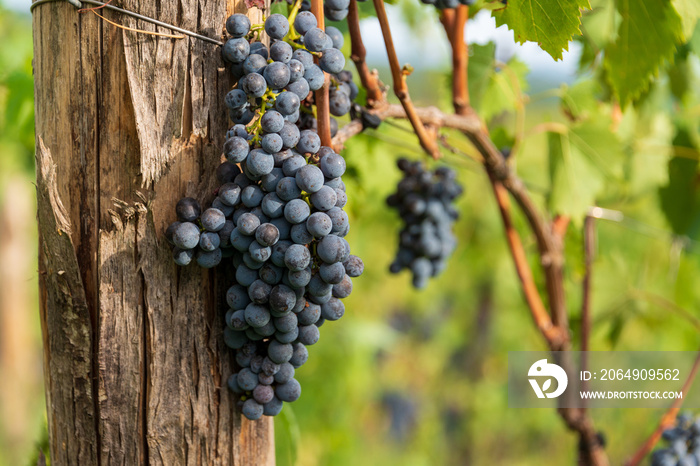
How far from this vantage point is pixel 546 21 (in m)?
1.06

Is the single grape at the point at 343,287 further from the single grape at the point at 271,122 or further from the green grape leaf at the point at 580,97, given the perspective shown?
the green grape leaf at the point at 580,97

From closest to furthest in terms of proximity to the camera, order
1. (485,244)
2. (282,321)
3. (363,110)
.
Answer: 1. (282,321)
2. (363,110)
3. (485,244)

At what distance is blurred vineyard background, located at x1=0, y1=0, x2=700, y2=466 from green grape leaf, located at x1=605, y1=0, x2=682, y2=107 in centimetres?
31

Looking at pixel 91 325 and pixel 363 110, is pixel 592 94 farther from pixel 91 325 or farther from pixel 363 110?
pixel 91 325

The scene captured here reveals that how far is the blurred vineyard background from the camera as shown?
2098 millimetres

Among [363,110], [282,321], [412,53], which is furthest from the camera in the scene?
[412,53]

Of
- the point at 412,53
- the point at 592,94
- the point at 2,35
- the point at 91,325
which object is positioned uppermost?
the point at 412,53

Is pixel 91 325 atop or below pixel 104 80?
below

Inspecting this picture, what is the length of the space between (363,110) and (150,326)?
0.60 metres

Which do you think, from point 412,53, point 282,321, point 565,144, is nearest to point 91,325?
point 282,321

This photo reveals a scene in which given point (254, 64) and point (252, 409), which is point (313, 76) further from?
point (252, 409)

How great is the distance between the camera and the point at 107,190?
920mm

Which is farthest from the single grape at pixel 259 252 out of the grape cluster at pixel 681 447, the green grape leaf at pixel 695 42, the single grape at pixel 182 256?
the grape cluster at pixel 681 447

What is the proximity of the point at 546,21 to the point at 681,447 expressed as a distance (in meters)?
Answer: 1.54
